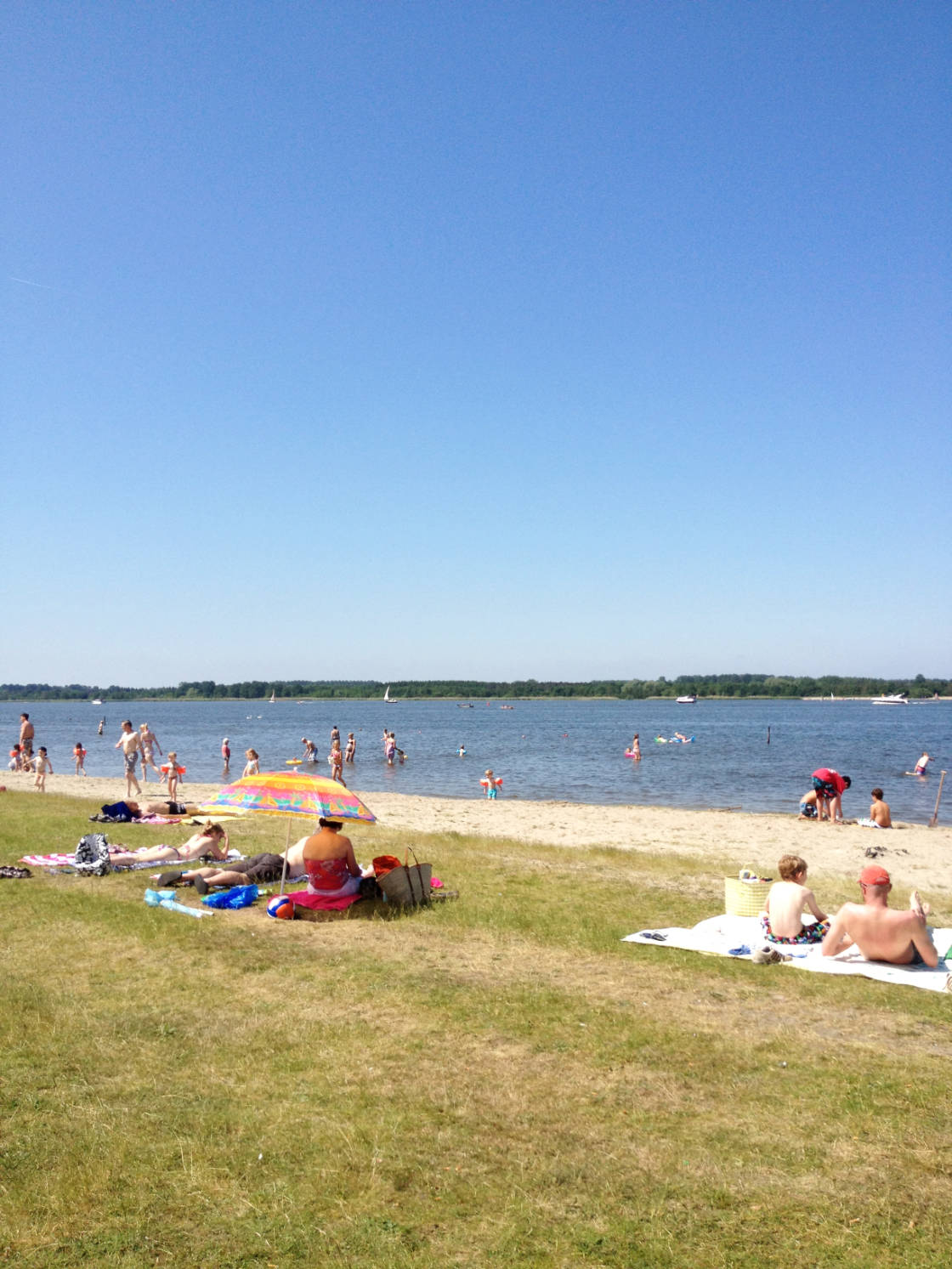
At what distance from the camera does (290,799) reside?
34.3 feet

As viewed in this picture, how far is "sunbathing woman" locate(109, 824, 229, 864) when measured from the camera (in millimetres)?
13000

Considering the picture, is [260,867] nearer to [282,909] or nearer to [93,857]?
[282,909]

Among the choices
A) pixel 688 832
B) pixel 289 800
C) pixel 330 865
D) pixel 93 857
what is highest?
pixel 289 800

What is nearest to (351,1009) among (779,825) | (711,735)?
(779,825)

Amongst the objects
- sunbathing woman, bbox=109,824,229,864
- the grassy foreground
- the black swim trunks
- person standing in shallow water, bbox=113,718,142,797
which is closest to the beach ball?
the grassy foreground

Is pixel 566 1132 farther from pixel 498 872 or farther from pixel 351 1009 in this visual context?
pixel 498 872

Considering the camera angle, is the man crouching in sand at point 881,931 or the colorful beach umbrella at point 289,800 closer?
the man crouching in sand at point 881,931

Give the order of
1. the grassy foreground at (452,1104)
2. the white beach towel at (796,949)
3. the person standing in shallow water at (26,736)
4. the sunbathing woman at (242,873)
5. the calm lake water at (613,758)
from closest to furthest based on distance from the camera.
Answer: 1. the grassy foreground at (452,1104)
2. the white beach towel at (796,949)
3. the sunbathing woman at (242,873)
4. the person standing in shallow water at (26,736)
5. the calm lake water at (613,758)

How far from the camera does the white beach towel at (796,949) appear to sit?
8.04 meters

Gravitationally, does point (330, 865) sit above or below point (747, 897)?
above

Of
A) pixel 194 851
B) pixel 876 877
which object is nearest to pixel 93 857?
pixel 194 851

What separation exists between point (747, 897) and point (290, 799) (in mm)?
5035

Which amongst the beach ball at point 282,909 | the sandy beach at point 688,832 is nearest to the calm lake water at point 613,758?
the sandy beach at point 688,832

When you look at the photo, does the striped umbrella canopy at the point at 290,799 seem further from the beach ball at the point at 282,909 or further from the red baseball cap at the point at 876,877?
the red baseball cap at the point at 876,877
